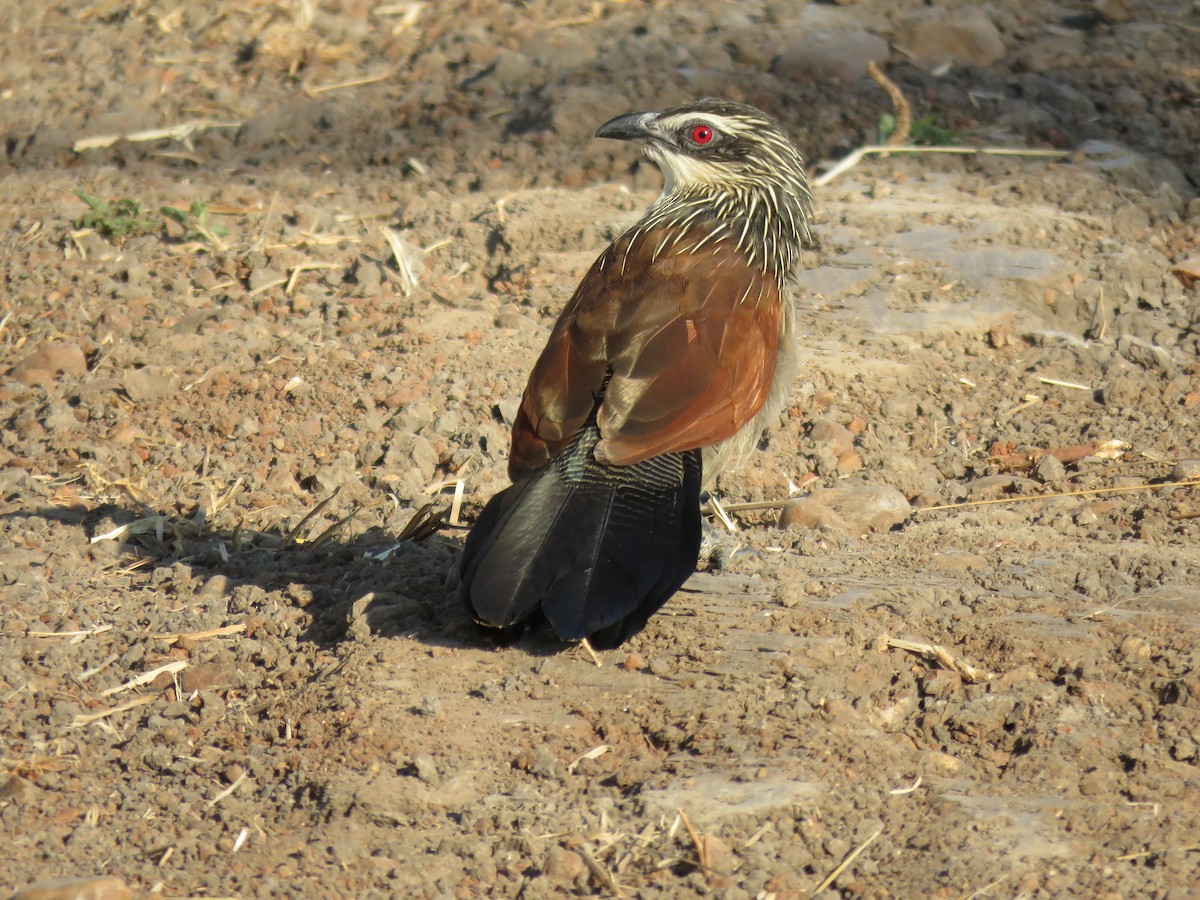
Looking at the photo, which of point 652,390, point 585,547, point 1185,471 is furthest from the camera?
point 1185,471

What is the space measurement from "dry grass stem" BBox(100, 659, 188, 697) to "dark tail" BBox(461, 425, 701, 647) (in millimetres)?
767

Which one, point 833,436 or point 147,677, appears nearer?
point 147,677

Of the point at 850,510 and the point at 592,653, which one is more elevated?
the point at 592,653

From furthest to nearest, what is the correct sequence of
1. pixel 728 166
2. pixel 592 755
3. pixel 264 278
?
pixel 264 278 → pixel 728 166 → pixel 592 755

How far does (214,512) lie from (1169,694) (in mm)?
2873

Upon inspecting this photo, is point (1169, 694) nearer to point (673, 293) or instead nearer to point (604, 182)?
point (673, 293)

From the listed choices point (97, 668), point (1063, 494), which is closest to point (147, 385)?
point (97, 668)

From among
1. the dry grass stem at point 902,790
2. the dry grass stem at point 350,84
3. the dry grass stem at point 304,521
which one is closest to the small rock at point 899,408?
the dry grass stem at point 304,521

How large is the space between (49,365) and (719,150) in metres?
2.65

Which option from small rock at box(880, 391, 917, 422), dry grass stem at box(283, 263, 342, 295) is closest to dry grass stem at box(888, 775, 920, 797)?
small rock at box(880, 391, 917, 422)

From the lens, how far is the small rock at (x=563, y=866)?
2650mm

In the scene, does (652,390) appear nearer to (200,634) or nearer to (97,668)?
(200,634)

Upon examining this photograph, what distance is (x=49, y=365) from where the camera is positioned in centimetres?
534

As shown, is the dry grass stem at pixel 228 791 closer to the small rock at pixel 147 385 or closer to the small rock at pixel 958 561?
the small rock at pixel 958 561
